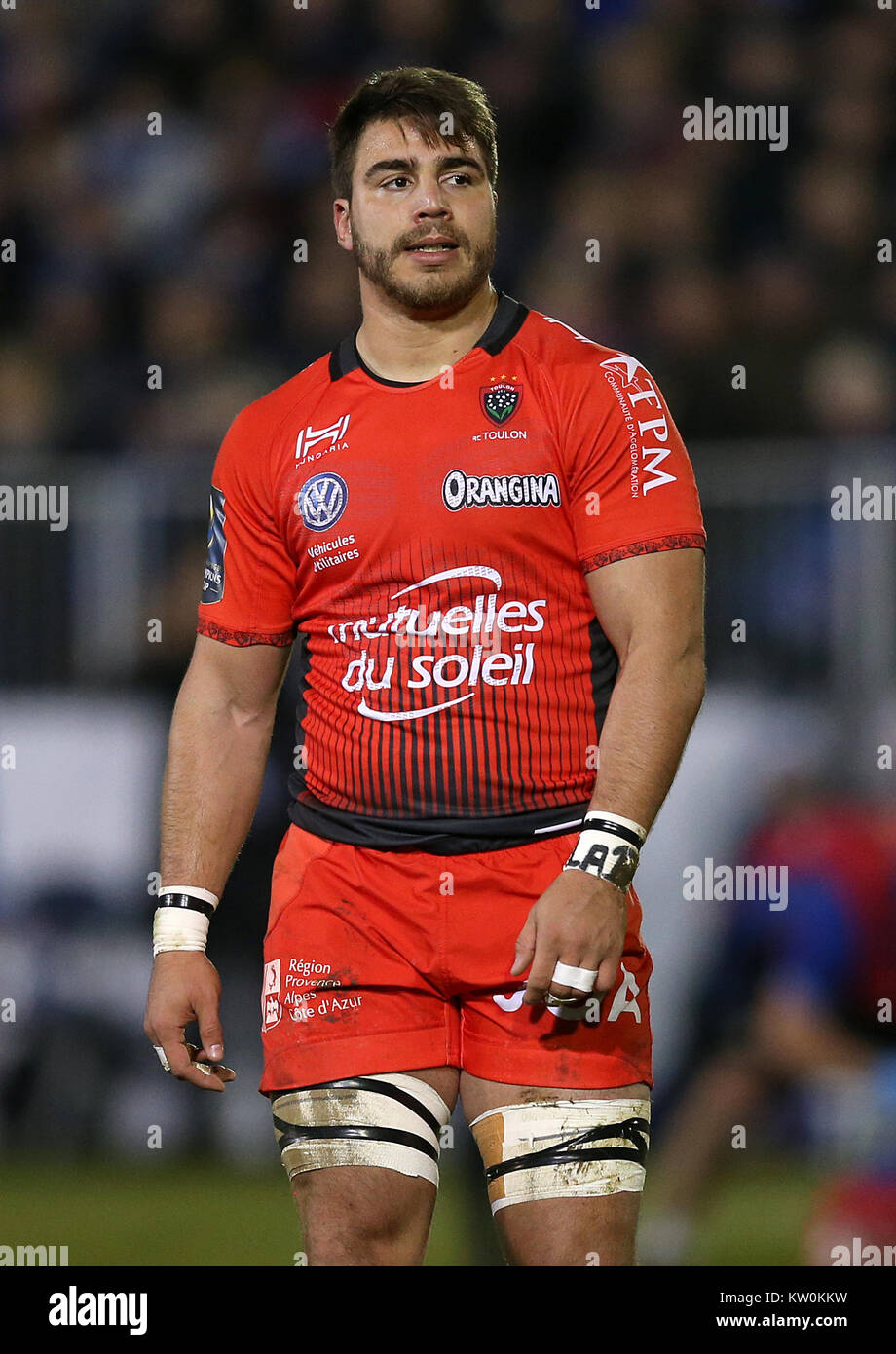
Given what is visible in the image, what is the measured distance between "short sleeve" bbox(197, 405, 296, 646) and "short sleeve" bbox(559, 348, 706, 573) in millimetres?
604

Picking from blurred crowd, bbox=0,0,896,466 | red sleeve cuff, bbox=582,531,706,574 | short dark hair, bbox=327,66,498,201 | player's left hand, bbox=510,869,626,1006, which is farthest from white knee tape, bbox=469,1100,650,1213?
blurred crowd, bbox=0,0,896,466

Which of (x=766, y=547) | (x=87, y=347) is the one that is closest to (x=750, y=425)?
(x=766, y=547)

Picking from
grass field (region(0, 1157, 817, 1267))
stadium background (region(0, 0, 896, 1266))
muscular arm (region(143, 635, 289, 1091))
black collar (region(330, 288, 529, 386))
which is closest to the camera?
black collar (region(330, 288, 529, 386))

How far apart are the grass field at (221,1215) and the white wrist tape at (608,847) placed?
8.73 feet

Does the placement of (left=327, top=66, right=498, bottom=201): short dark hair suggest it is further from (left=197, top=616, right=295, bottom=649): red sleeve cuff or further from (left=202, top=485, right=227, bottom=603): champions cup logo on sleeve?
(left=197, top=616, right=295, bottom=649): red sleeve cuff

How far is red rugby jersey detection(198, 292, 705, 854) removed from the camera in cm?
316

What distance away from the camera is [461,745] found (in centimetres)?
318

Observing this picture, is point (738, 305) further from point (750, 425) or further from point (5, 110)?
point (5, 110)

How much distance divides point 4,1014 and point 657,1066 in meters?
2.30

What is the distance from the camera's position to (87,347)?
8.28m

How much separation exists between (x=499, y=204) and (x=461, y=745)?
19.4 feet

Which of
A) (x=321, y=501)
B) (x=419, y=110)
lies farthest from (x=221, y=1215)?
(x=419, y=110)

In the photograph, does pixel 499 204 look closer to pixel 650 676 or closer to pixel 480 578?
pixel 480 578

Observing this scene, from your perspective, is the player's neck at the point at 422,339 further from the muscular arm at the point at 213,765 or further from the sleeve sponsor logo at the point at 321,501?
the muscular arm at the point at 213,765
